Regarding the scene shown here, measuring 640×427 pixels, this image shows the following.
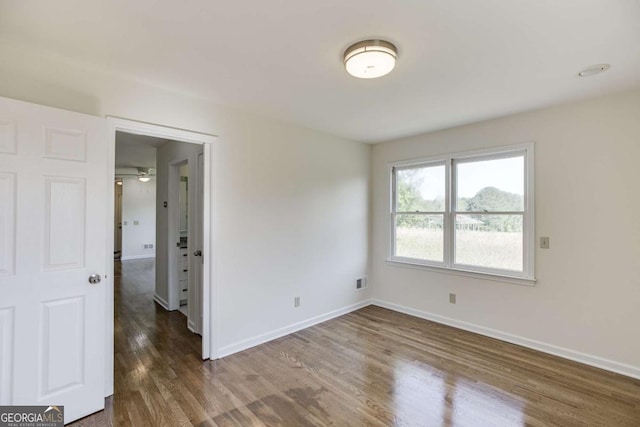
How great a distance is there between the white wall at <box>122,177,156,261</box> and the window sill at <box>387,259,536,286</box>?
7936 mm

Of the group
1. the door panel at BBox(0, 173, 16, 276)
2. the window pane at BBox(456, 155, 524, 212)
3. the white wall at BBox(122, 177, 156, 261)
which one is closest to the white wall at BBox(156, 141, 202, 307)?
the door panel at BBox(0, 173, 16, 276)

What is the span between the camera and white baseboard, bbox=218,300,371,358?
3158mm

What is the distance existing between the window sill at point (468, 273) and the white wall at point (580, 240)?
6cm

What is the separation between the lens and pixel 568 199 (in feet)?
10.1

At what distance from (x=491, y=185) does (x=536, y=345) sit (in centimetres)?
181

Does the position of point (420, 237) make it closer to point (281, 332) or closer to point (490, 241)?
point (490, 241)

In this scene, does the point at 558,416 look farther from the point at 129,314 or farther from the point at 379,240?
the point at 129,314

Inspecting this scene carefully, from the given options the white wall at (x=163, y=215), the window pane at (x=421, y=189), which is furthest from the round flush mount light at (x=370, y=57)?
the white wall at (x=163, y=215)

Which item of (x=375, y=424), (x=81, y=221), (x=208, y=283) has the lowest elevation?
(x=375, y=424)

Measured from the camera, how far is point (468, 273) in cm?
378

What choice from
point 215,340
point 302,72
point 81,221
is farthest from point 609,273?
point 81,221

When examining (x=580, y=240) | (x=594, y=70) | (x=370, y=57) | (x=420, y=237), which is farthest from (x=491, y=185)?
(x=370, y=57)

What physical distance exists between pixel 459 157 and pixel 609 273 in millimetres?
1877

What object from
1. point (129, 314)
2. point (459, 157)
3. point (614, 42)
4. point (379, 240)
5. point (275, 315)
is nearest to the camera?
point (614, 42)
